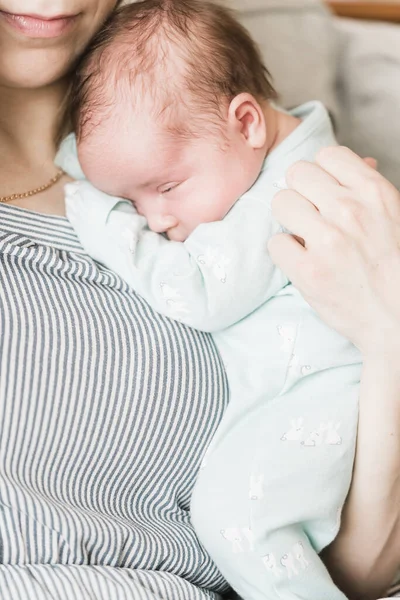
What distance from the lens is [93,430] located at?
0.94 m

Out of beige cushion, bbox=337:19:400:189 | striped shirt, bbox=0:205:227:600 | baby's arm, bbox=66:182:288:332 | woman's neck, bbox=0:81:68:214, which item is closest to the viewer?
striped shirt, bbox=0:205:227:600

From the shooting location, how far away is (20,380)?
0.90 meters

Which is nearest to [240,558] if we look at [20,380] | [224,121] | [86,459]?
[86,459]

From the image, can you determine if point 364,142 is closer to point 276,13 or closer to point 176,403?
point 276,13

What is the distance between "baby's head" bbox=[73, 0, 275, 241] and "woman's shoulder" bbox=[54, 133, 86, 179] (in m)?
0.08

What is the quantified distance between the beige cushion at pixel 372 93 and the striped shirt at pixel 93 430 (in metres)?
0.70

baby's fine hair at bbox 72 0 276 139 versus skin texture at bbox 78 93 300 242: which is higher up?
baby's fine hair at bbox 72 0 276 139

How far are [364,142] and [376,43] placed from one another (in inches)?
8.4

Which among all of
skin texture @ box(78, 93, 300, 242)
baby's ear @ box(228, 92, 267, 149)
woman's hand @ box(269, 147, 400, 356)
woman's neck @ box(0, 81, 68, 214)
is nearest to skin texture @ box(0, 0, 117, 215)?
woman's neck @ box(0, 81, 68, 214)

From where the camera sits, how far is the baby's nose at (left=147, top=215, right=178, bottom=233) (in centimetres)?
112

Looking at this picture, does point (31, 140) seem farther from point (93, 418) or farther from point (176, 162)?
point (93, 418)

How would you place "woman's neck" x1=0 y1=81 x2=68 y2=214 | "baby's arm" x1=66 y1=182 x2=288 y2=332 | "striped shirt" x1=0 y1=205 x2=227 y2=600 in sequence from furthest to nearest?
"woman's neck" x1=0 y1=81 x2=68 y2=214
"baby's arm" x1=66 y1=182 x2=288 y2=332
"striped shirt" x1=0 y1=205 x2=227 y2=600

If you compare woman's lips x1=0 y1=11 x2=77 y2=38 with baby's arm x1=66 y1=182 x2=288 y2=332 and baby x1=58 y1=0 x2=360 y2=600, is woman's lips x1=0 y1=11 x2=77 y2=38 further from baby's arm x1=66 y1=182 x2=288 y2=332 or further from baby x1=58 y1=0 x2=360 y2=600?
baby's arm x1=66 y1=182 x2=288 y2=332

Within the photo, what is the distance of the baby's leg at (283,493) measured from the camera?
960 mm
